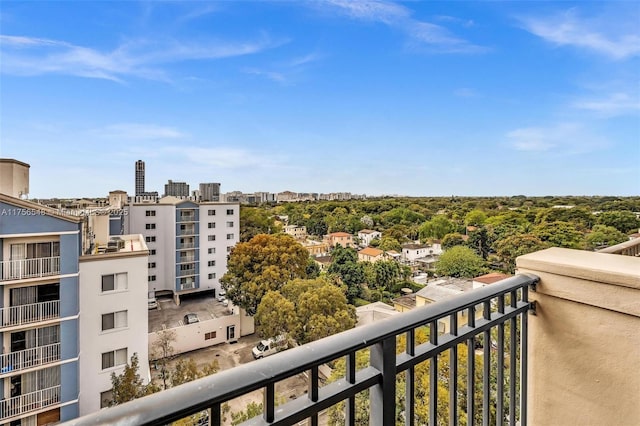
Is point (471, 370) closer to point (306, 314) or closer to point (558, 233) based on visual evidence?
point (306, 314)

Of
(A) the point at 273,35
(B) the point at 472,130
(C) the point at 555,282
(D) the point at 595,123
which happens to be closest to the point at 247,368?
(C) the point at 555,282

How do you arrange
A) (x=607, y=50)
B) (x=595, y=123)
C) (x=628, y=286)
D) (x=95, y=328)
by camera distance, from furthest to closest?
1. (x=595, y=123)
2. (x=95, y=328)
3. (x=607, y=50)
4. (x=628, y=286)

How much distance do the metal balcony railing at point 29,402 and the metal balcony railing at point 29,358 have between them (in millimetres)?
455

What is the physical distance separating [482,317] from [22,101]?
1028cm

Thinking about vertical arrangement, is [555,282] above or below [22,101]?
below

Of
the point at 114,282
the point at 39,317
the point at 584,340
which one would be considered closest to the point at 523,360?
the point at 584,340

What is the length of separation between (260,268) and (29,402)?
605 centimetres

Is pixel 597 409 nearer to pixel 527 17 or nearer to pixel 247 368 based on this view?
pixel 247 368

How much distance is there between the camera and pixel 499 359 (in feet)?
3.10

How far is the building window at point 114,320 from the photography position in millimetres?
5426

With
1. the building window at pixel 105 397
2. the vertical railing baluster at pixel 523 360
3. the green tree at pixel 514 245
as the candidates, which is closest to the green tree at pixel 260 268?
the building window at pixel 105 397

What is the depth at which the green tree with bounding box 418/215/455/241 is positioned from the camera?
53.8ft

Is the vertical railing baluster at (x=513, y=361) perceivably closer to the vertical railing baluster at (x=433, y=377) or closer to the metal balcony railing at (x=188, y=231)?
the vertical railing baluster at (x=433, y=377)

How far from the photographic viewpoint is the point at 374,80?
11359 millimetres
